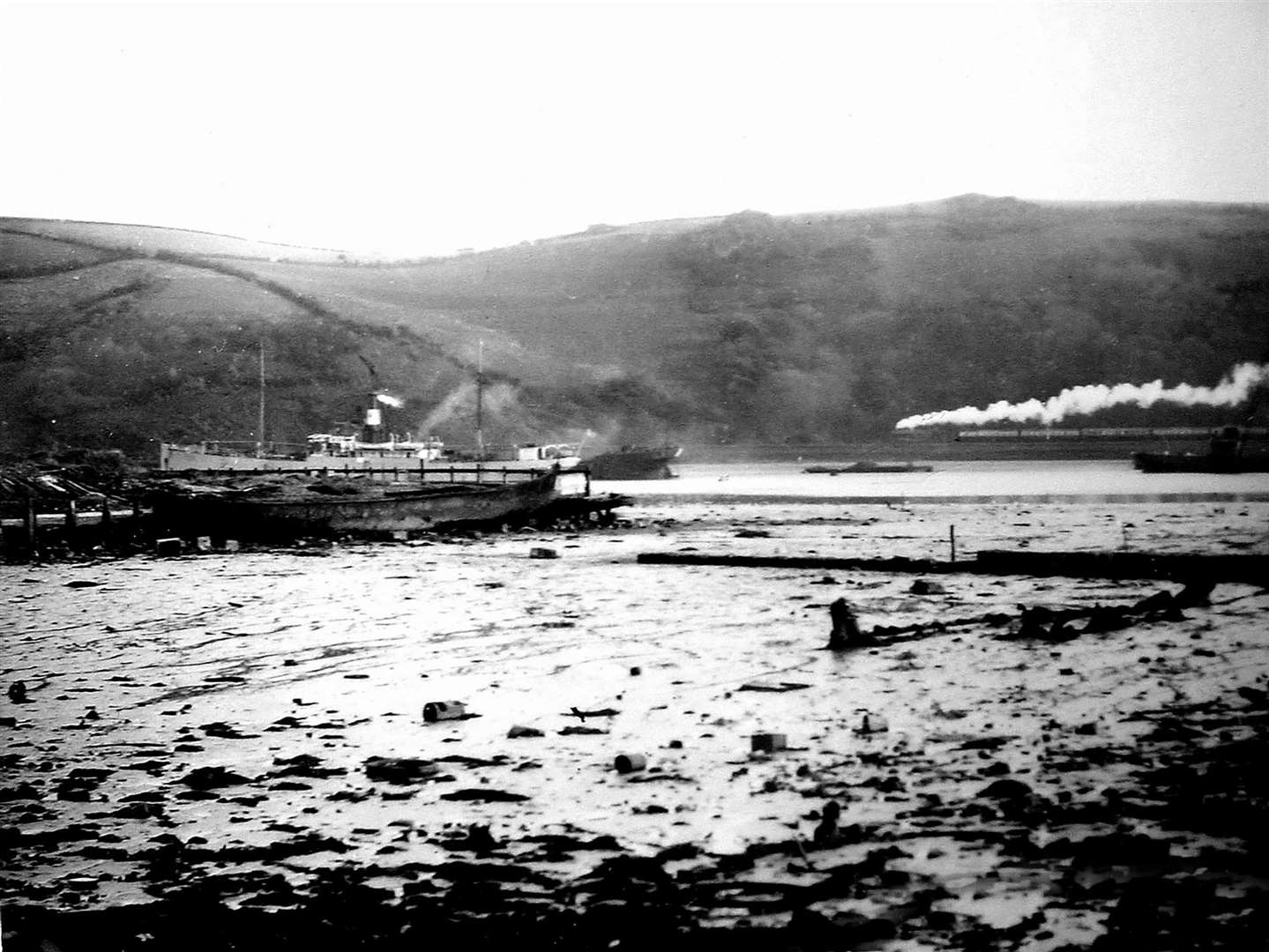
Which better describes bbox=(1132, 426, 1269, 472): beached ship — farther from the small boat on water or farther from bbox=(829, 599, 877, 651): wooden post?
the small boat on water

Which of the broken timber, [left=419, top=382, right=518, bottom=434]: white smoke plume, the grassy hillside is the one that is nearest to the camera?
the broken timber

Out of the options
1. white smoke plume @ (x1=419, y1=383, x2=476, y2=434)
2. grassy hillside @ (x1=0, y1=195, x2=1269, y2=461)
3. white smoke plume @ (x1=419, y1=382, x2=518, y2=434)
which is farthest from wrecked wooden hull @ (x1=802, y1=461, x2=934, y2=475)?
white smoke plume @ (x1=419, y1=383, x2=476, y2=434)

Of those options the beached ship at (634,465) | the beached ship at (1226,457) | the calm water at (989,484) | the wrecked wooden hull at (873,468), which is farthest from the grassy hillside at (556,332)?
the beached ship at (634,465)

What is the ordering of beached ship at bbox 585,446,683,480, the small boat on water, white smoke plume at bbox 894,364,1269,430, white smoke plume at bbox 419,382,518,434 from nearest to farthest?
white smoke plume at bbox 894,364,1269,430 < beached ship at bbox 585,446,683,480 < the small boat on water < white smoke plume at bbox 419,382,518,434

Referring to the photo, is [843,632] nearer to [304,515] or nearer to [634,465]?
[304,515]

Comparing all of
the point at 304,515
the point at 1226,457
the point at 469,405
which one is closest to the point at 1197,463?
the point at 1226,457

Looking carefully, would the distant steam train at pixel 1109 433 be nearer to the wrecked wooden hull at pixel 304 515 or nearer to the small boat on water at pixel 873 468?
the small boat on water at pixel 873 468

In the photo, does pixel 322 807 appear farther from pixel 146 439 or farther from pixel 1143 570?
pixel 146 439
